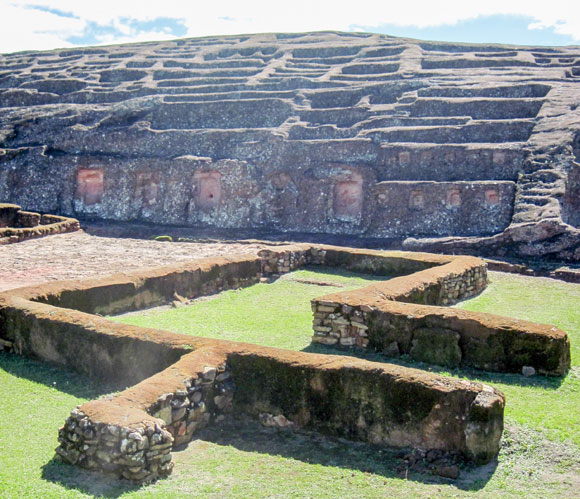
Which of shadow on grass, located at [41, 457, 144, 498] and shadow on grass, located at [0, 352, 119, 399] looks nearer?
shadow on grass, located at [41, 457, 144, 498]

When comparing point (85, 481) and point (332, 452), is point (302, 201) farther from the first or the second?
point (85, 481)

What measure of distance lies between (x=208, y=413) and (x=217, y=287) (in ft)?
26.1

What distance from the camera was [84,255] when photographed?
21.2 metres

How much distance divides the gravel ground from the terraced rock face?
192 inches

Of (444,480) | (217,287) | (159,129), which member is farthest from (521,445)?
(159,129)

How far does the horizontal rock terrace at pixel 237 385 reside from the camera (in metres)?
7.61

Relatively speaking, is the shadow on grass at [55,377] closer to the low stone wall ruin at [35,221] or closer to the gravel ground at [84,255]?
the gravel ground at [84,255]

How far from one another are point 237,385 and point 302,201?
19963mm

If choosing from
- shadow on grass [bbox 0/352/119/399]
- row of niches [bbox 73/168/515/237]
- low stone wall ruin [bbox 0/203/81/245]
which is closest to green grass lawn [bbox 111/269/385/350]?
shadow on grass [bbox 0/352/119/399]

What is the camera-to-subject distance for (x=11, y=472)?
24.4 ft

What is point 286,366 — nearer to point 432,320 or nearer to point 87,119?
point 432,320

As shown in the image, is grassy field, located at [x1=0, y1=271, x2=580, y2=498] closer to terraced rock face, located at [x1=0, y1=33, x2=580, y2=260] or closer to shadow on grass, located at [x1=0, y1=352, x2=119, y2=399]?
shadow on grass, located at [x1=0, y1=352, x2=119, y2=399]

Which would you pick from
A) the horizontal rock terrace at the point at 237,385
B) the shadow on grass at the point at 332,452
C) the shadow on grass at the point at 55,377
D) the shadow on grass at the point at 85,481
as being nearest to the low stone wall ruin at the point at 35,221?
the horizontal rock terrace at the point at 237,385

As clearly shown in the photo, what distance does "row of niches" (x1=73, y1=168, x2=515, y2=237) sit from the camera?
25.3m
